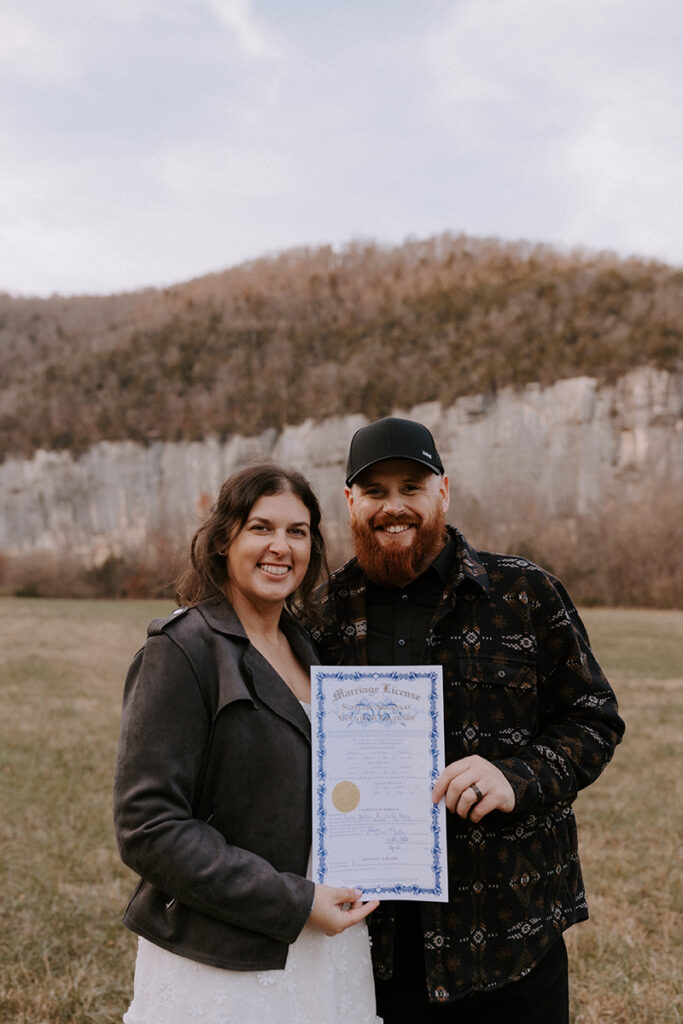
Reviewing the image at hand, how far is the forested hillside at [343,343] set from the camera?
64.3m

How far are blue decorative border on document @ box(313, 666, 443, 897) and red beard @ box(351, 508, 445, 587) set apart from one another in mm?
432

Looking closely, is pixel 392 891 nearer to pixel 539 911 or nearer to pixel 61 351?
pixel 539 911

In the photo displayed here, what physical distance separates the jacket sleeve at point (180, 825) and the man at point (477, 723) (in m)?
0.57

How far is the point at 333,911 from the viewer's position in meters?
2.25

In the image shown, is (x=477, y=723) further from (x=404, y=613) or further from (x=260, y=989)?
(x=260, y=989)

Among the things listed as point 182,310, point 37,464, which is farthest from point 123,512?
point 182,310

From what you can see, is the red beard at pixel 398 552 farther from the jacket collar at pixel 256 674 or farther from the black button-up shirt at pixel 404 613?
the jacket collar at pixel 256 674

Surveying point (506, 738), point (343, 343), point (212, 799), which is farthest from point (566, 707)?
point (343, 343)

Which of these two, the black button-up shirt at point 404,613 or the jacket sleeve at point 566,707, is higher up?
the black button-up shirt at point 404,613

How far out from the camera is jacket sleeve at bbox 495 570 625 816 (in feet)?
8.76

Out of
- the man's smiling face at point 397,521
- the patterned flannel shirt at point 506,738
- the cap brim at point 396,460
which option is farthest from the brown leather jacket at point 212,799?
the cap brim at point 396,460

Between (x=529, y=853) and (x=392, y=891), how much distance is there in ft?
1.76

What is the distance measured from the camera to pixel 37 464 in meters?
71.2

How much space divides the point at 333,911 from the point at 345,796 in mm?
299
